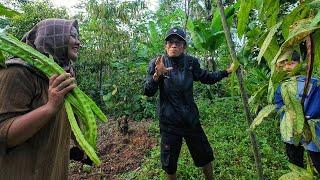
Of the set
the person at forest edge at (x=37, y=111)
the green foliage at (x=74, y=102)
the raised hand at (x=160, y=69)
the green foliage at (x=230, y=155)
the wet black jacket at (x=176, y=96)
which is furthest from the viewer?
the green foliage at (x=230, y=155)

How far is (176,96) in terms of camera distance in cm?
Result: 355

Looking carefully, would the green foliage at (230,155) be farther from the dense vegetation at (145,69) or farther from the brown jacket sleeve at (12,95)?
the brown jacket sleeve at (12,95)

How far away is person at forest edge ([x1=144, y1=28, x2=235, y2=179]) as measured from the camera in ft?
11.6

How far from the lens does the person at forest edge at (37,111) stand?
146 centimetres

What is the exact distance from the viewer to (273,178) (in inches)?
160

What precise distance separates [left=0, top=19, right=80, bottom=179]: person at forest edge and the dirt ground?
3.40m

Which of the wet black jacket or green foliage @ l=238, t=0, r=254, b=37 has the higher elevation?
green foliage @ l=238, t=0, r=254, b=37

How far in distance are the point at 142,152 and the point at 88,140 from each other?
14.7 ft

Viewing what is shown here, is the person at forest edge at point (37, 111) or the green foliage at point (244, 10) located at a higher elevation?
the green foliage at point (244, 10)

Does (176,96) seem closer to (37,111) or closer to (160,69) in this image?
(160,69)

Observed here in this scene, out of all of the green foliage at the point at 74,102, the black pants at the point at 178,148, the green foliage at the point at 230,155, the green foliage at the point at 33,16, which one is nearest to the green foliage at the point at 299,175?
the green foliage at the point at 74,102

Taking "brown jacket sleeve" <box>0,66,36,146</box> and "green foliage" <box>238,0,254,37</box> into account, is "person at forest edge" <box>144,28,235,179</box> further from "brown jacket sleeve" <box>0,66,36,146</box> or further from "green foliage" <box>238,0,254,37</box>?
"green foliage" <box>238,0,254,37</box>

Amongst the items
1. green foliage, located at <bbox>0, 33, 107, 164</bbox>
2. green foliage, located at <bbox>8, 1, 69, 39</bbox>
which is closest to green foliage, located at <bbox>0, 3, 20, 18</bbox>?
green foliage, located at <bbox>0, 33, 107, 164</bbox>

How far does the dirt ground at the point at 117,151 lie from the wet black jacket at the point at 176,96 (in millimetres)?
1846
